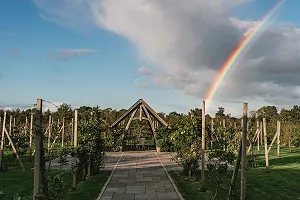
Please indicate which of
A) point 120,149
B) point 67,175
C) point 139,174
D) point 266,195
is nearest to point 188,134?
point 139,174

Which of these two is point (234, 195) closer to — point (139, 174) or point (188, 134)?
point (188, 134)

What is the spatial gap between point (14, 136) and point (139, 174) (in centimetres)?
747

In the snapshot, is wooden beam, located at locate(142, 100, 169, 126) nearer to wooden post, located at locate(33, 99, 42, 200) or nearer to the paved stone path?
the paved stone path

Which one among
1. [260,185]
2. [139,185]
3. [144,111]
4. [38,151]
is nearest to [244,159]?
[38,151]

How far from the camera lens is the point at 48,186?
7.27 metres

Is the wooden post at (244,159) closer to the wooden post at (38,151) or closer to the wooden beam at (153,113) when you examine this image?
the wooden post at (38,151)

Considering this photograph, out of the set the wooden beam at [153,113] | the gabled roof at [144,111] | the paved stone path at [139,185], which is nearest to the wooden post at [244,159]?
the paved stone path at [139,185]

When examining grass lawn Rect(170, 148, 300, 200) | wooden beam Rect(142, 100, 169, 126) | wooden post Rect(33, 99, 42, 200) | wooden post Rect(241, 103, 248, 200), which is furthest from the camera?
wooden beam Rect(142, 100, 169, 126)

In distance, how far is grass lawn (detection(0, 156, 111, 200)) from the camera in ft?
31.8

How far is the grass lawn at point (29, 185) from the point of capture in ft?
31.8

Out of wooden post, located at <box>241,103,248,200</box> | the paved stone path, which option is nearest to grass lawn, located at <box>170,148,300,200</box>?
the paved stone path

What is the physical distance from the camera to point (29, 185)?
1139 cm

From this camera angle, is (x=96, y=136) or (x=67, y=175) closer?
(x=96, y=136)

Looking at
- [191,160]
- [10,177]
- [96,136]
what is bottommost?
[10,177]
